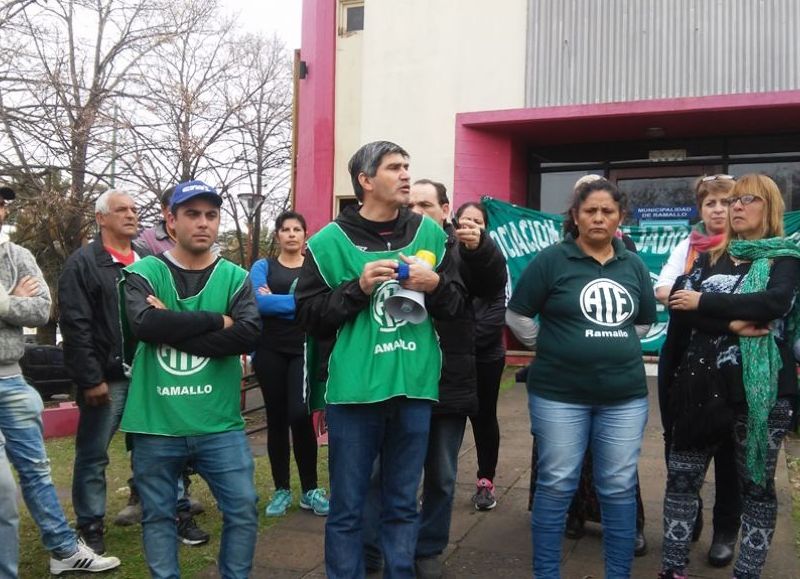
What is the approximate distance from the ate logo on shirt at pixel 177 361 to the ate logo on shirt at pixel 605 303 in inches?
67.3

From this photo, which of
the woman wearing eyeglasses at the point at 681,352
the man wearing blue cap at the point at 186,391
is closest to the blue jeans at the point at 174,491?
the man wearing blue cap at the point at 186,391

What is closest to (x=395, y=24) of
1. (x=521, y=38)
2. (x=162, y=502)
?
(x=521, y=38)

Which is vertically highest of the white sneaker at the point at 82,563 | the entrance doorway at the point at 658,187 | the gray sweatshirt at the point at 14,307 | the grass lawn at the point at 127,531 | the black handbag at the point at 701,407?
the entrance doorway at the point at 658,187

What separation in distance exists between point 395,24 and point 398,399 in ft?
30.2

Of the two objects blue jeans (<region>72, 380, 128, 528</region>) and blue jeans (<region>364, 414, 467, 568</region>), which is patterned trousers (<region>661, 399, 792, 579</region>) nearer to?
blue jeans (<region>364, 414, 467, 568</region>)

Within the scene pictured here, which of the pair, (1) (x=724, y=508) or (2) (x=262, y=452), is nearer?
(1) (x=724, y=508)

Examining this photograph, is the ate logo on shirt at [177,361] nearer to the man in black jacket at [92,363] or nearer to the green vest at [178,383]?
the green vest at [178,383]

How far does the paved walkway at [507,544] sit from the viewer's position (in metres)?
3.96

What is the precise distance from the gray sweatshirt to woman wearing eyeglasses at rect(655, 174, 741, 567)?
3098mm

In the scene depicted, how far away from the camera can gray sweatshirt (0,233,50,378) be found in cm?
370

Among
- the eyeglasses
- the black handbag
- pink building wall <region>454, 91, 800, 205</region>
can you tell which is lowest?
the black handbag

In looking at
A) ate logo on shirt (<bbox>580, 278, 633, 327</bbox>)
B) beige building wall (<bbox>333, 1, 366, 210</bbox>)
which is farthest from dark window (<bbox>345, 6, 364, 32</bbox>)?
ate logo on shirt (<bbox>580, 278, 633, 327</bbox>)

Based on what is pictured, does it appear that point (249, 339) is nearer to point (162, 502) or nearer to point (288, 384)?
point (162, 502)

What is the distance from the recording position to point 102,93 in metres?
15.3
